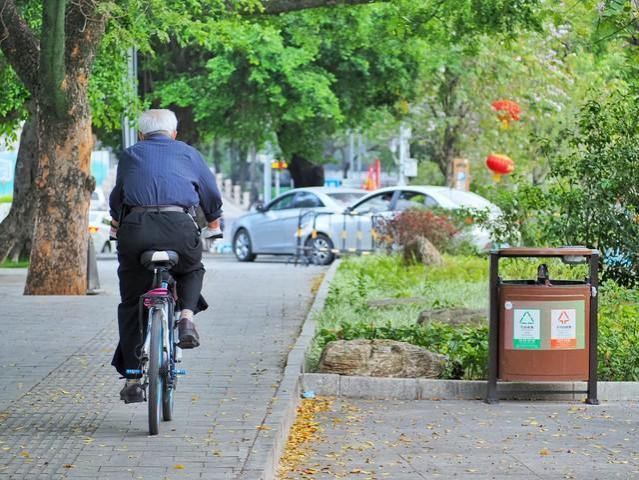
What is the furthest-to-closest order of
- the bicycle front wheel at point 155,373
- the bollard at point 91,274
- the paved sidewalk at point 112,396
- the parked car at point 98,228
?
1. the parked car at point 98,228
2. the bollard at point 91,274
3. the bicycle front wheel at point 155,373
4. the paved sidewalk at point 112,396

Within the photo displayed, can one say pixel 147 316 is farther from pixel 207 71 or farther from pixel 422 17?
pixel 207 71

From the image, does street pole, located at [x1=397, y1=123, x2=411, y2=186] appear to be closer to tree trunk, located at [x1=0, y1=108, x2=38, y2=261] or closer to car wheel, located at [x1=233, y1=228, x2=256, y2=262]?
car wheel, located at [x1=233, y1=228, x2=256, y2=262]

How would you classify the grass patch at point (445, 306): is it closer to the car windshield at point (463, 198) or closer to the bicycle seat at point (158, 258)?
the bicycle seat at point (158, 258)

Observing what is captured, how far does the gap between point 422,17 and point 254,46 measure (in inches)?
516

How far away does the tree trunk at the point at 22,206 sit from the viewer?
86.2 ft

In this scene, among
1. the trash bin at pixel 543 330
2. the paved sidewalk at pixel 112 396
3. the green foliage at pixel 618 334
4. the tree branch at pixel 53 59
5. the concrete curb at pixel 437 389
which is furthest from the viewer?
the tree branch at pixel 53 59

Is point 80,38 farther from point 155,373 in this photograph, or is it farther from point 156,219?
point 155,373

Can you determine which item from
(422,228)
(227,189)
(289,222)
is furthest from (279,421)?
(227,189)

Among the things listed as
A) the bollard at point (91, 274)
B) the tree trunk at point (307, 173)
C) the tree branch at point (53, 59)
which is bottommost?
the bollard at point (91, 274)

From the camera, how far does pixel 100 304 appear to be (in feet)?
51.5

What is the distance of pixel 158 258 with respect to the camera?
24.6 feet

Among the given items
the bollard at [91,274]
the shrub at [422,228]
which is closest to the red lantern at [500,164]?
the shrub at [422,228]

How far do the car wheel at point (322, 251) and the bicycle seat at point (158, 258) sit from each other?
64.4ft

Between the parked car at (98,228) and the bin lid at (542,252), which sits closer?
the bin lid at (542,252)
